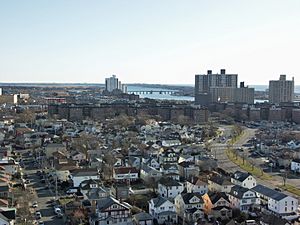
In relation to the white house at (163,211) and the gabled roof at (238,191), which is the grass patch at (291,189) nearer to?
the gabled roof at (238,191)

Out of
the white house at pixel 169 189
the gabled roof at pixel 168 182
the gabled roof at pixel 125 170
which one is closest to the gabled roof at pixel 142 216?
the white house at pixel 169 189

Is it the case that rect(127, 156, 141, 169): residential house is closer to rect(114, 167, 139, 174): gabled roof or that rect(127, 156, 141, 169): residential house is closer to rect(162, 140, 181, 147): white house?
rect(114, 167, 139, 174): gabled roof

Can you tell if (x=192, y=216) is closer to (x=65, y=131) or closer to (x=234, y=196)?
(x=234, y=196)

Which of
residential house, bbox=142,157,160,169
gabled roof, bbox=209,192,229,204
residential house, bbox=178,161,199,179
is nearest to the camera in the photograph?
gabled roof, bbox=209,192,229,204

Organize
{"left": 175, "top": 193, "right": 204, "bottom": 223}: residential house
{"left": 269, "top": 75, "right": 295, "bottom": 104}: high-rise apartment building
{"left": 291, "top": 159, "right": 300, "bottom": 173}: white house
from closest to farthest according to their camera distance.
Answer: {"left": 175, "top": 193, "right": 204, "bottom": 223}: residential house → {"left": 291, "top": 159, "right": 300, "bottom": 173}: white house → {"left": 269, "top": 75, "right": 295, "bottom": 104}: high-rise apartment building

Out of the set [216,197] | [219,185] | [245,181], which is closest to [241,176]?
[245,181]

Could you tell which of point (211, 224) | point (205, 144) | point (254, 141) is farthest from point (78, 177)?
point (254, 141)

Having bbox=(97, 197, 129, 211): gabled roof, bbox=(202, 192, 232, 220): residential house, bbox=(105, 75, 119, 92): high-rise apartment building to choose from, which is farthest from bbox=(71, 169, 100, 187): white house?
bbox=(105, 75, 119, 92): high-rise apartment building
